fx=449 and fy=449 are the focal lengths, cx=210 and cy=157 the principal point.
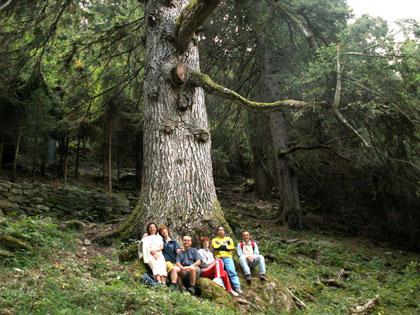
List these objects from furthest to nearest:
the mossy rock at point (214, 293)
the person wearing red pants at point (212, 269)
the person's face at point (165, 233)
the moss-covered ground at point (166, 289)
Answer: the person's face at point (165, 233) → the person wearing red pants at point (212, 269) → the mossy rock at point (214, 293) → the moss-covered ground at point (166, 289)

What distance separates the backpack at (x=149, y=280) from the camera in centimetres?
590

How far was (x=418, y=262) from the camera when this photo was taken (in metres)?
11.0

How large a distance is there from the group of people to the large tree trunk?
32cm

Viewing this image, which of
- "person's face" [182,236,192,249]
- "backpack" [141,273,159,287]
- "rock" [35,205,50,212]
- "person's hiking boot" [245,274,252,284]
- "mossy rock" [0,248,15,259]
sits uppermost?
"rock" [35,205,50,212]

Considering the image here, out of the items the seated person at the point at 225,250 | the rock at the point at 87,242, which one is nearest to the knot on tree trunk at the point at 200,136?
the seated person at the point at 225,250

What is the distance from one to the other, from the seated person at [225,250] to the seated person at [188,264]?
0.41 metres

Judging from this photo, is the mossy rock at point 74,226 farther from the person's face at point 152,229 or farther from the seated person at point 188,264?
the seated person at point 188,264

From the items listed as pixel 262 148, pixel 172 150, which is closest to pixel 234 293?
pixel 172 150

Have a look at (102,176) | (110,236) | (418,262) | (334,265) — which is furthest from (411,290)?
(102,176)

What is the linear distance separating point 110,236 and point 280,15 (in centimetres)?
765

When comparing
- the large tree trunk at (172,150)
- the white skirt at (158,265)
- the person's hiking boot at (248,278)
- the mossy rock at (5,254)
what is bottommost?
the person's hiking boot at (248,278)

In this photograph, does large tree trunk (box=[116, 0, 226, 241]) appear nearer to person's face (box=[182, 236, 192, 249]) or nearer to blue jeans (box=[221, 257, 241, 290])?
person's face (box=[182, 236, 192, 249])

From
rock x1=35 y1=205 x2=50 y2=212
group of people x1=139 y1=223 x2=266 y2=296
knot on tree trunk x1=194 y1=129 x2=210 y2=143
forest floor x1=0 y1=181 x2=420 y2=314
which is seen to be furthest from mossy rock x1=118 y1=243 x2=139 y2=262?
rock x1=35 y1=205 x2=50 y2=212

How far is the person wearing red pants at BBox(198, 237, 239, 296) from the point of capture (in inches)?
258
